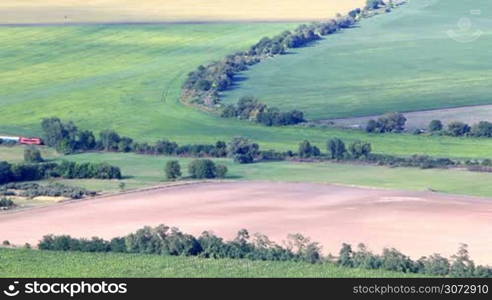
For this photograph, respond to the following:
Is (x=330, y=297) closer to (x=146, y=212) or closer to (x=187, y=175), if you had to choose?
(x=146, y=212)

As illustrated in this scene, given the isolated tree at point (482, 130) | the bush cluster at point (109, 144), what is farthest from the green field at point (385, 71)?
the bush cluster at point (109, 144)

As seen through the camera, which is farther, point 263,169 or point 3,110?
point 3,110

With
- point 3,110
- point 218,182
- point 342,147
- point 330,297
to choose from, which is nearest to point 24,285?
point 330,297

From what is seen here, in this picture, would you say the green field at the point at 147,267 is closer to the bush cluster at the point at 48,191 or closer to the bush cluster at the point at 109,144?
the bush cluster at the point at 48,191

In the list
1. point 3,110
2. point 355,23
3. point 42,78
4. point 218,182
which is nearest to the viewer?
point 218,182

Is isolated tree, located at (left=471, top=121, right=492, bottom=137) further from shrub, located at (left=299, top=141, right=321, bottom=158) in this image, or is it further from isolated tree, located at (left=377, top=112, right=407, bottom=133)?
shrub, located at (left=299, top=141, right=321, bottom=158)

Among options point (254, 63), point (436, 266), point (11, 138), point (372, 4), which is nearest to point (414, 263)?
point (436, 266)

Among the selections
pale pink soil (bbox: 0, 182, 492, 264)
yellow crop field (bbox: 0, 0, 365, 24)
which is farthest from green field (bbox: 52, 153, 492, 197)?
yellow crop field (bbox: 0, 0, 365, 24)
